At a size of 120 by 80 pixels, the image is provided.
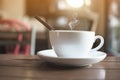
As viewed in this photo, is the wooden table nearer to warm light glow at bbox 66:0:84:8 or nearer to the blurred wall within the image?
warm light glow at bbox 66:0:84:8

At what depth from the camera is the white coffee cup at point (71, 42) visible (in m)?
0.67

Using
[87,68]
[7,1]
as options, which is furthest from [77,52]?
[7,1]

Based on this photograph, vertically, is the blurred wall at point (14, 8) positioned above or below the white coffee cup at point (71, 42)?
above

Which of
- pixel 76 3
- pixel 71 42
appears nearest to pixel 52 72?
pixel 71 42

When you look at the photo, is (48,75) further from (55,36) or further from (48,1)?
(48,1)

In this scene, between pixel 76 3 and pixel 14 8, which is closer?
pixel 76 3

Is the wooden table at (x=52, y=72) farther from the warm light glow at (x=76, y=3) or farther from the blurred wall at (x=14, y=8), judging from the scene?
the blurred wall at (x=14, y=8)

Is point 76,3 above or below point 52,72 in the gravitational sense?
above

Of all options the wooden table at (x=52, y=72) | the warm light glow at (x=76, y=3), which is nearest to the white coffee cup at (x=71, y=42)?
the wooden table at (x=52, y=72)

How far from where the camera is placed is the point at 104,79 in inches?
21.7

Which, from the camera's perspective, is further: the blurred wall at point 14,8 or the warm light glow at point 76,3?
the blurred wall at point 14,8

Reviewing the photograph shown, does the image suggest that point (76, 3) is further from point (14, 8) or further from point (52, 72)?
point (52, 72)

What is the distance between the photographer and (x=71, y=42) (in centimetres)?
68

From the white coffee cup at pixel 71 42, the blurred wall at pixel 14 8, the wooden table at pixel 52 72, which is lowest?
the wooden table at pixel 52 72
